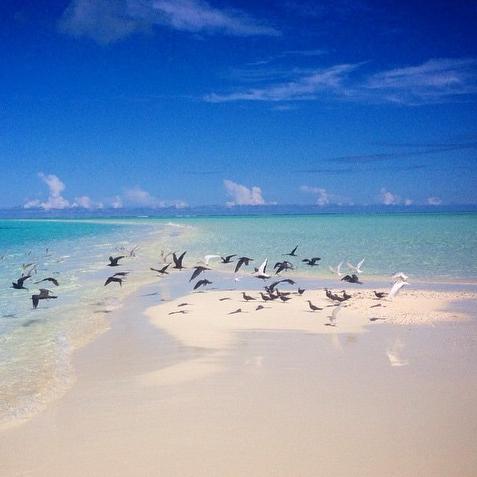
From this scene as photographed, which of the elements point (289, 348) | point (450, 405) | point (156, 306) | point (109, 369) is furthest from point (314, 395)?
point (156, 306)

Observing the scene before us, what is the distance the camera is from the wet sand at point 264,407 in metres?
4.12

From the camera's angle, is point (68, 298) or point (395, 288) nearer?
point (395, 288)

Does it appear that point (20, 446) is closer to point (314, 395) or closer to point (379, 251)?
point (314, 395)

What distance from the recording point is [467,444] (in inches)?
169

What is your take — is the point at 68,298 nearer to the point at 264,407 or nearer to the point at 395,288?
the point at 395,288

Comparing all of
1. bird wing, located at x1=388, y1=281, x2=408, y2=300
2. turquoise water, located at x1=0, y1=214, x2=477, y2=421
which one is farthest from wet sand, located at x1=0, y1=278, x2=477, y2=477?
bird wing, located at x1=388, y1=281, x2=408, y2=300

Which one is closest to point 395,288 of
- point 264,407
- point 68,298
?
point 264,407

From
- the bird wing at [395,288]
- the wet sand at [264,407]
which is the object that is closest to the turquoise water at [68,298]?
the wet sand at [264,407]

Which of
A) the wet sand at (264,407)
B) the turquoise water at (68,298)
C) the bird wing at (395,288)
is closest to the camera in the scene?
the wet sand at (264,407)

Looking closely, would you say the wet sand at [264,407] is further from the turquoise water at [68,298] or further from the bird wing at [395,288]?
the bird wing at [395,288]

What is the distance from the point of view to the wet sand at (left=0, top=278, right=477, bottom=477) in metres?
4.12

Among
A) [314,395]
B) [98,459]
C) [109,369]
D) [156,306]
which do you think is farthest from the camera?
[156,306]

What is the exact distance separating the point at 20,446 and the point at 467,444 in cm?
385

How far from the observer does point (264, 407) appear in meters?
5.20
